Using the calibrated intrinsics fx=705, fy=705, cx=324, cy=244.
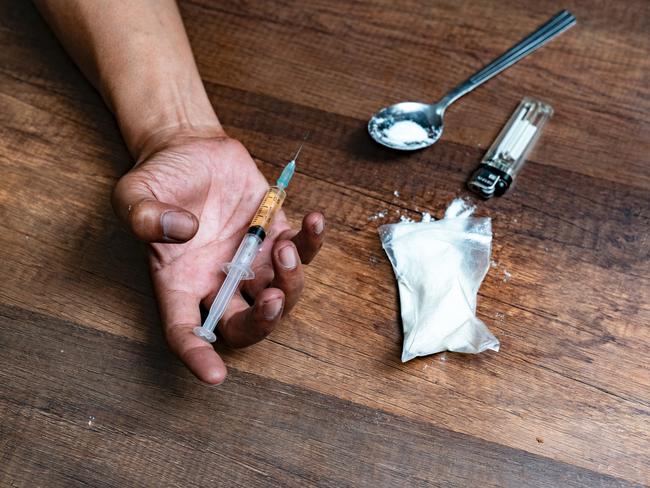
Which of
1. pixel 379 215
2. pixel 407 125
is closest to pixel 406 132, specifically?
pixel 407 125

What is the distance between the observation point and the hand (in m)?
0.79

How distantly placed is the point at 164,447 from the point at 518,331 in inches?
19.1

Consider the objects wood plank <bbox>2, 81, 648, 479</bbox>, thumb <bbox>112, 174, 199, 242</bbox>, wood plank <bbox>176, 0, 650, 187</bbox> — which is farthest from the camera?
wood plank <bbox>176, 0, 650, 187</bbox>

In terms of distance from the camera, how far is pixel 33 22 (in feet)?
4.21

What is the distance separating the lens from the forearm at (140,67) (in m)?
1.08

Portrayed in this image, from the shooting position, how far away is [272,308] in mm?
785

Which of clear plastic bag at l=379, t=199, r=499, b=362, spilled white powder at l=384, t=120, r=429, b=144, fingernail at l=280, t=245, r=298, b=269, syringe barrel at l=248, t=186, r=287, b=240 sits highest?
fingernail at l=280, t=245, r=298, b=269

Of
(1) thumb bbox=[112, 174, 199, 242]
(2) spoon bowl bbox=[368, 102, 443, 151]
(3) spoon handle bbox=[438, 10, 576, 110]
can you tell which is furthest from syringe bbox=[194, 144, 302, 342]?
(3) spoon handle bbox=[438, 10, 576, 110]

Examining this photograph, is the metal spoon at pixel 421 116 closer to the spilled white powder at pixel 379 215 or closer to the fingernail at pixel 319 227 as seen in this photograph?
the spilled white powder at pixel 379 215

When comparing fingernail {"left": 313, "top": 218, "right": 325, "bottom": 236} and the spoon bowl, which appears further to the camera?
the spoon bowl

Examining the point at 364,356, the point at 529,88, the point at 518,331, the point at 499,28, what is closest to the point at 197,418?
the point at 364,356

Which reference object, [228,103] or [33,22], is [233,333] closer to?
[228,103]

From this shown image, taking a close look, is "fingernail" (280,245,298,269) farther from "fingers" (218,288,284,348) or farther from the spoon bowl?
the spoon bowl

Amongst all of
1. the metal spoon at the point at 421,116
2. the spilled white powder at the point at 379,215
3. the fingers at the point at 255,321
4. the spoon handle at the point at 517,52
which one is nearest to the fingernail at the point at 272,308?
the fingers at the point at 255,321
